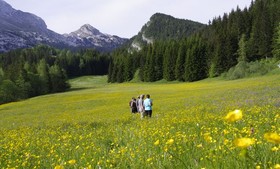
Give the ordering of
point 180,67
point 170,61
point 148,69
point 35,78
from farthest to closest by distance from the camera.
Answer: point 148,69, point 170,61, point 180,67, point 35,78

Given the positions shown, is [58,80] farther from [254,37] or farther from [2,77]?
[254,37]

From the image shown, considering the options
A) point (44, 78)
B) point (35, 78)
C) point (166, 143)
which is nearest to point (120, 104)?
point (166, 143)

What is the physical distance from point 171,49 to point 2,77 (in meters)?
55.9

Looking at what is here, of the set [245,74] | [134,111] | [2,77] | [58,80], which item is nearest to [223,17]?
[245,74]

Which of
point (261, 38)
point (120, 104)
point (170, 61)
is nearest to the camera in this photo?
point (120, 104)

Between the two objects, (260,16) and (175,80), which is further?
(175,80)

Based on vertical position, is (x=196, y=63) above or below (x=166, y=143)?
above

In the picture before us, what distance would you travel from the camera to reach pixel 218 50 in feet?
303

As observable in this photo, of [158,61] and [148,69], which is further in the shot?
[158,61]

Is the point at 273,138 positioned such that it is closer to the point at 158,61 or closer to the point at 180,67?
the point at 180,67

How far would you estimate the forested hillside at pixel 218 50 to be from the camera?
87.9 metres

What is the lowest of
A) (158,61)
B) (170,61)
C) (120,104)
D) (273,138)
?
(120,104)

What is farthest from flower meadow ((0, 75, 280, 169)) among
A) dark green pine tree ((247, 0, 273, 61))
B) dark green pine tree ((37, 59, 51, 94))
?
dark green pine tree ((37, 59, 51, 94))

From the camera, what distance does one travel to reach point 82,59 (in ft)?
600
